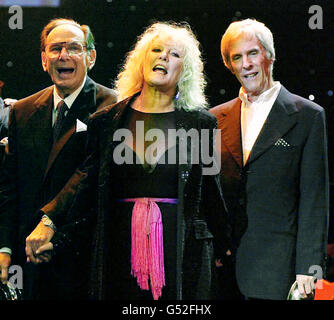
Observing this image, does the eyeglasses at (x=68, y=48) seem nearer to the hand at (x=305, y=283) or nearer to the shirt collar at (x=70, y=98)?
the shirt collar at (x=70, y=98)

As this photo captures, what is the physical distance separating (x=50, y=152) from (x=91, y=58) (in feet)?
1.93

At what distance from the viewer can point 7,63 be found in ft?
10.2

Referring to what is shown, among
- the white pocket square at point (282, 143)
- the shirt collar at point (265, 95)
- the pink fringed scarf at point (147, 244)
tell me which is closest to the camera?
the pink fringed scarf at point (147, 244)

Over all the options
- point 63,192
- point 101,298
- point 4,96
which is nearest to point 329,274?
point 101,298

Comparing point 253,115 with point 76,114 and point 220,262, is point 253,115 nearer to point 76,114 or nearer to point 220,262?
point 220,262

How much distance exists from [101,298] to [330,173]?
4.85ft

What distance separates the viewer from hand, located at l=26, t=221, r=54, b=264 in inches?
112

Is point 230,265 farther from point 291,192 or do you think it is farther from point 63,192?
point 63,192

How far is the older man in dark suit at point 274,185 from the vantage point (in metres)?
2.76

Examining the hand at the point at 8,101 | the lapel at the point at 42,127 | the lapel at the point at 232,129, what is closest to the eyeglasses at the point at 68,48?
the lapel at the point at 42,127

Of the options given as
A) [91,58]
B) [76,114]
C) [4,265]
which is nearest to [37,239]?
[4,265]

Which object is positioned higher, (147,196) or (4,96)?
(4,96)

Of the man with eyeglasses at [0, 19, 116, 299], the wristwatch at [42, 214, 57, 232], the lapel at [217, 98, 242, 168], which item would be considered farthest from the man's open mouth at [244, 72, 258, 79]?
the wristwatch at [42, 214, 57, 232]

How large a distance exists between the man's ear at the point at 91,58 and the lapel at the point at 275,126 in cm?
104
